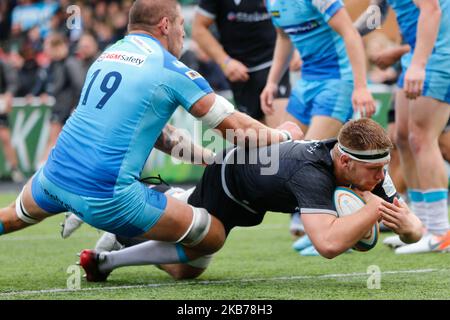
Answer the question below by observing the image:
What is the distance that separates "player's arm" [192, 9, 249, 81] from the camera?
8453 mm

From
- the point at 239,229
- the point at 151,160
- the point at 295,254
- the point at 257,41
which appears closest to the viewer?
the point at 295,254

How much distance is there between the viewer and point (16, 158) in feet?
51.4

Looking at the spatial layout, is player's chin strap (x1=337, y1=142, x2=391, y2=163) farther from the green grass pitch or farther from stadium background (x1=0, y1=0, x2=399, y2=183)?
stadium background (x1=0, y1=0, x2=399, y2=183)

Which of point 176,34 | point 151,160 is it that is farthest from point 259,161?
point 151,160

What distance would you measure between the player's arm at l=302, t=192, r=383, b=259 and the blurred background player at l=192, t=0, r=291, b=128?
12.5ft

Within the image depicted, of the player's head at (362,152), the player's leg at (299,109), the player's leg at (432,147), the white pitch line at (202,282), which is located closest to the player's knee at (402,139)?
the player's leg at (432,147)

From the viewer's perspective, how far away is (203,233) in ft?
17.4

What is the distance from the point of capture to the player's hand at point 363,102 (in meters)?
6.54

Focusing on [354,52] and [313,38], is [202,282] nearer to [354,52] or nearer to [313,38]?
[354,52]

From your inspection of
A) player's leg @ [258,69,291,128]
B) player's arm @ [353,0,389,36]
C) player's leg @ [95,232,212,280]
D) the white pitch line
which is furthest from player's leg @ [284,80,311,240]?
player's leg @ [95,232,212,280]

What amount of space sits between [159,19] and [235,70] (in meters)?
3.29

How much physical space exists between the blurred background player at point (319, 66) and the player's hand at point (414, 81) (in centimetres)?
38

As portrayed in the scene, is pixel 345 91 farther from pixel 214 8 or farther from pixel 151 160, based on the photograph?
pixel 151 160

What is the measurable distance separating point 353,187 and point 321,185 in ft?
0.92
